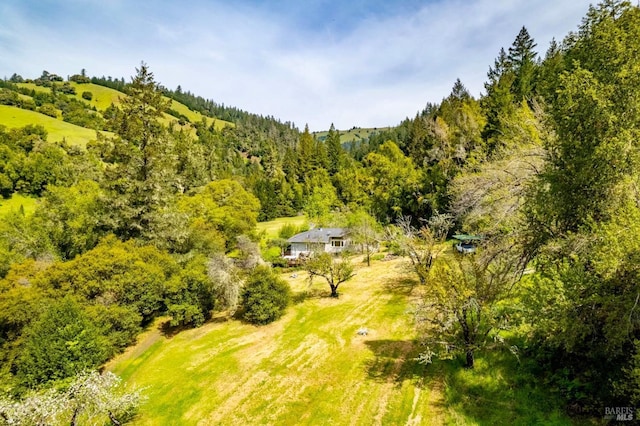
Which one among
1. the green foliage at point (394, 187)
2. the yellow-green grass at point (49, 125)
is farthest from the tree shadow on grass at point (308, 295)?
the yellow-green grass at point (49, 125)

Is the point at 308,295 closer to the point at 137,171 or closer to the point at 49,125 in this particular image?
the point at 137,171

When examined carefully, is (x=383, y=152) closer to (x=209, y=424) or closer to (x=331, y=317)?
(x=331, y=317)

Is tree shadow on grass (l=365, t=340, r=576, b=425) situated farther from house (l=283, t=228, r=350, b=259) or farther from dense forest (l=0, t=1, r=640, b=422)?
house (l=283, t=228, r=350, b=259)

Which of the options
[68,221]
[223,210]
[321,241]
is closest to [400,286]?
[321,241]

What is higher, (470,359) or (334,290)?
(334,290)

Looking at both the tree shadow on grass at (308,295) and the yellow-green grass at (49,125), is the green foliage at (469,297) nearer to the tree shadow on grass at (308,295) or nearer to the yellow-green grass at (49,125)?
the tree shadow on grass at (308,295)

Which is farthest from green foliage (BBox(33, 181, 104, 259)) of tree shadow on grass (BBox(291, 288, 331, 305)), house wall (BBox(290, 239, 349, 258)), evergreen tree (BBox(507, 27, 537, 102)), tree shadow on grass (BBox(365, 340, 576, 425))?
evergreen tree (BBox(507, 27, 537, 102))

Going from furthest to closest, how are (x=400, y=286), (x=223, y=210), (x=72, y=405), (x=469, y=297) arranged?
(x=223, y=210)
(x=400, y=286)
(x=469, y=297)
(x=72, y=405)
